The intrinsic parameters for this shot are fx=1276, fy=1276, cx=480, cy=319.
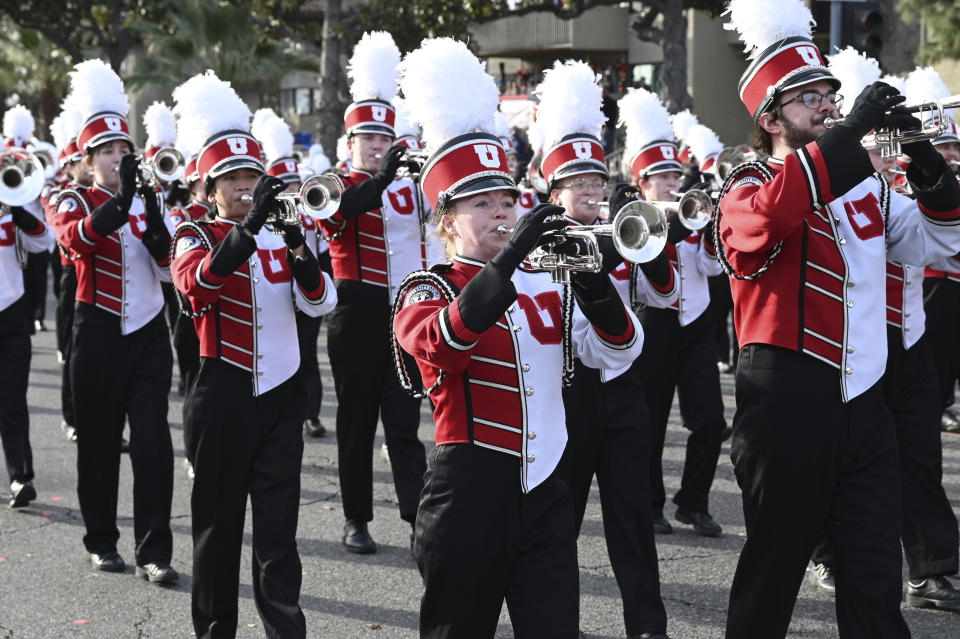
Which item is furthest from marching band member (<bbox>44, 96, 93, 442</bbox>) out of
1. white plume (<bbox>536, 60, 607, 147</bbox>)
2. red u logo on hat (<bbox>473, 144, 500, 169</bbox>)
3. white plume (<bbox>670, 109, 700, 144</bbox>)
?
white plume (<bbox>670, 109, 700, 144</bbox>)

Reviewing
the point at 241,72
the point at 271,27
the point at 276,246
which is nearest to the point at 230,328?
the point at 276,246

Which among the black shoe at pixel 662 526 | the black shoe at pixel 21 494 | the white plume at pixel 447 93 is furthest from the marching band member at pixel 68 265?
the white plume at pixel 447 93

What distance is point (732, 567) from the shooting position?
6.37 metres

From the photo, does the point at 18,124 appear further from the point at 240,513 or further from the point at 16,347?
the point at 240,513

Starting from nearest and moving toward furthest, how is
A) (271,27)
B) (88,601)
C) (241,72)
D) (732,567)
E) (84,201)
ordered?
1. (88,601)
2. (732,567)
3. (84,201)
4. (271,27)
5. (241,72)

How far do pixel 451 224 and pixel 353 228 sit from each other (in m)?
3.41

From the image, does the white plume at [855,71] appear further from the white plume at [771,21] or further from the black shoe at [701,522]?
the black shoe at [701,522]

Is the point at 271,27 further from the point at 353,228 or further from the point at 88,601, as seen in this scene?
the point at 88,601

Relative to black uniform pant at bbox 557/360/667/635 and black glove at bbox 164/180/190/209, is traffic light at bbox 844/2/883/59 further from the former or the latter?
black uniform pant at bbox 557/360/667/635

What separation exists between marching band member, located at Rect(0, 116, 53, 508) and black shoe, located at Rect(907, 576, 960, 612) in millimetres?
5042

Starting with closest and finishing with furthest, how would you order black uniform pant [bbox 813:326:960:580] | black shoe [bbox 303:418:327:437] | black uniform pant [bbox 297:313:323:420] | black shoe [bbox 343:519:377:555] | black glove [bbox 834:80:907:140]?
black glove [bbox 834:80:907:140], black uniform pant [bbox 813:326:960:580], black shoe [bbox 343:519:377:555], black uniform pant [bbox 297:313:323:420], black shoe [bbox 303:418:327:437]

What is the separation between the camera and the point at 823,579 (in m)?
5.95

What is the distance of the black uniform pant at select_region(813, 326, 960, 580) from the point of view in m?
5.67

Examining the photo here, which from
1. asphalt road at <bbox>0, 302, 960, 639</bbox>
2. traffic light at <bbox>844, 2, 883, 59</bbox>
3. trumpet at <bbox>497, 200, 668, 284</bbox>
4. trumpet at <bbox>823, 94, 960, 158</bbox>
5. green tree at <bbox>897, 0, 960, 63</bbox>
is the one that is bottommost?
asphalt road at <bbox>0, 302, 960, 639</bbox>
